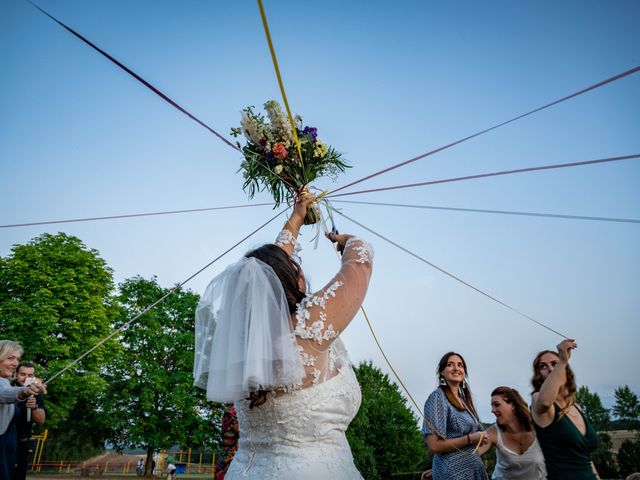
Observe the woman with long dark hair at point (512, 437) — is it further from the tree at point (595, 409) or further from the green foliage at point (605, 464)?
the tree at point (595, 409)

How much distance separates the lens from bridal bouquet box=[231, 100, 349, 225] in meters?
4.00

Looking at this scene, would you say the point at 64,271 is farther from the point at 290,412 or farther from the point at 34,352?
the point at 290,412

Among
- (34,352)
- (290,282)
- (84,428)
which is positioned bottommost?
(290,282)

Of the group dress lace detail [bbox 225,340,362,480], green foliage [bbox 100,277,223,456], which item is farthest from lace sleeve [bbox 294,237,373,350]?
green foliage [bbox 100,277,223,456]

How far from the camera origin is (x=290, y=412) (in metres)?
2.41

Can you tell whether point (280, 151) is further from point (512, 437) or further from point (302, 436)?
point (512, 437)

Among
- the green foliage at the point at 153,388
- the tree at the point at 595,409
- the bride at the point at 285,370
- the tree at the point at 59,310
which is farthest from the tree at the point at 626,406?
the bride at the point at 285,370

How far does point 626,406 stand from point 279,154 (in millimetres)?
51483

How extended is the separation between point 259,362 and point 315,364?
0.35 metres

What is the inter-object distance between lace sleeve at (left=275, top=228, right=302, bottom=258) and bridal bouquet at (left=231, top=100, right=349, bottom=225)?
696 millimetres

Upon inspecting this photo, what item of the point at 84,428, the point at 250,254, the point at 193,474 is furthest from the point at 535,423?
the point at 193,474

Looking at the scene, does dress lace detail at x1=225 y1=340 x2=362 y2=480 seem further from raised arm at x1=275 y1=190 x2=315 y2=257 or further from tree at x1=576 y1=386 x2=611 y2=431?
tree at x1=576 y1=386 x2=611 y2=431

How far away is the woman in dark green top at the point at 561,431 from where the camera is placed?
11.0ft

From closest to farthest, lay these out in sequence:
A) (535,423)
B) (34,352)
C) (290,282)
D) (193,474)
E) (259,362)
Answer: (259,362) → (290,282) → (535,423) → (34,352) → (193,474)
